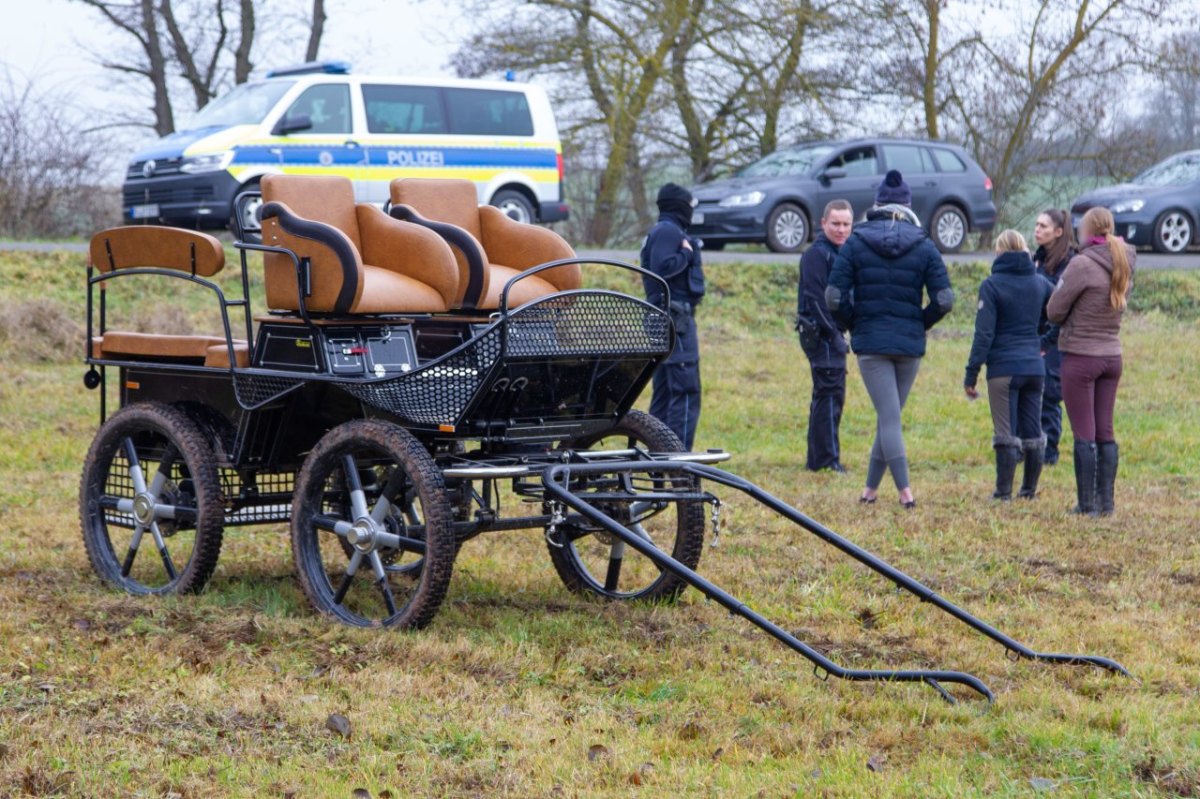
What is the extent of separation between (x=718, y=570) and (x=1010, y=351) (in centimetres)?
278

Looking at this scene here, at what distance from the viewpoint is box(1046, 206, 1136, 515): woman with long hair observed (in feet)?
25.9

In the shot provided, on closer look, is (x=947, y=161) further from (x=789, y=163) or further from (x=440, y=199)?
(x=440, y=199)

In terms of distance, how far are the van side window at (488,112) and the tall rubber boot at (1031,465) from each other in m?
9.46

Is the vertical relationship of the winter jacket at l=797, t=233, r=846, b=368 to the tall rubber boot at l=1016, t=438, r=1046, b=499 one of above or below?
above

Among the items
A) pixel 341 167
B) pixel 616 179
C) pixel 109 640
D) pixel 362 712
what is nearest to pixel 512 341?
pixel 362 712

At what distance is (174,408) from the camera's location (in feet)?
20.0

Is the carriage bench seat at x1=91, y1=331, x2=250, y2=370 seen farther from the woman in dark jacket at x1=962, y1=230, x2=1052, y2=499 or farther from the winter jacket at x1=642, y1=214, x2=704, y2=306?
Answer: the woman in dark jacket at x1=962, y1=230, x2=1052, y2=499

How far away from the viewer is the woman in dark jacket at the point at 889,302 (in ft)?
26.3

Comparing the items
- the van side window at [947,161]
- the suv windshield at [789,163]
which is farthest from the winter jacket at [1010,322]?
the van side window at [947,161]

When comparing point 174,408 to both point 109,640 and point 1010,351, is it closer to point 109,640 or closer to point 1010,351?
point 109,640

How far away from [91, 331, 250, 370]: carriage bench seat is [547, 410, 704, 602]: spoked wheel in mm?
1438

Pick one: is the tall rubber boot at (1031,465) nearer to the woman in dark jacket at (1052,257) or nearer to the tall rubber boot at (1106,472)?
the tall rubber boot at (1106,472)

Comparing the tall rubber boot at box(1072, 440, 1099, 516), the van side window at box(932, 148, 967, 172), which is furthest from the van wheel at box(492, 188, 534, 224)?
the tall rubber boot at box(1072, 440, 1099, 516)

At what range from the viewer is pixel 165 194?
15.6 meters
